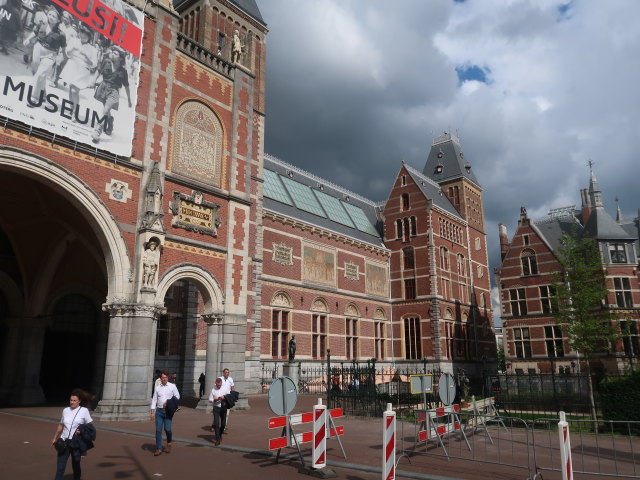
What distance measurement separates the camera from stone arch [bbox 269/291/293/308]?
31.5m

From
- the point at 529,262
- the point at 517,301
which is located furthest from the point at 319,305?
the point at 529,262

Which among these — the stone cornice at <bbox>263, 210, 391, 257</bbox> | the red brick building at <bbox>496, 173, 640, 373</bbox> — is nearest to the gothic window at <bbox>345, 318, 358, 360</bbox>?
the stone cornice at <bbox>263, 210, 391, 257</bbox>

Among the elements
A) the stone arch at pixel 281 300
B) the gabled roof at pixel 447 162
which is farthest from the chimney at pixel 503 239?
the stone arch at pixel 281 300

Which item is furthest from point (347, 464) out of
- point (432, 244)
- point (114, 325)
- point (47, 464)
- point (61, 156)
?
point (432, 244)

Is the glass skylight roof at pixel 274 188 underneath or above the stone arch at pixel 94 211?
above

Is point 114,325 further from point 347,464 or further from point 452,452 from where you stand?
point 452,452

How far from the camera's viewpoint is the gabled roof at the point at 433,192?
43.9 meters

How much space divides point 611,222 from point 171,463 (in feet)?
130

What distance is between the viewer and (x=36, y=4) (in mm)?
13781

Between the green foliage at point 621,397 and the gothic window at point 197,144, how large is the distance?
1490cm

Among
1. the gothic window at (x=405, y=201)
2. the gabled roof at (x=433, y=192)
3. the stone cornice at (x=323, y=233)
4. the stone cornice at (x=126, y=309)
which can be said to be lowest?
the stone cornice at (x=126, y=309)

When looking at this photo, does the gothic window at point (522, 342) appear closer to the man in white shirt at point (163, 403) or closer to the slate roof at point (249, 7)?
the slate roof at point (249, 7)

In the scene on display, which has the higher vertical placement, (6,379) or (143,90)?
(143,90)

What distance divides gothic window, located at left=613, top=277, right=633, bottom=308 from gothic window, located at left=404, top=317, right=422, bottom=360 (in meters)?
15.0
